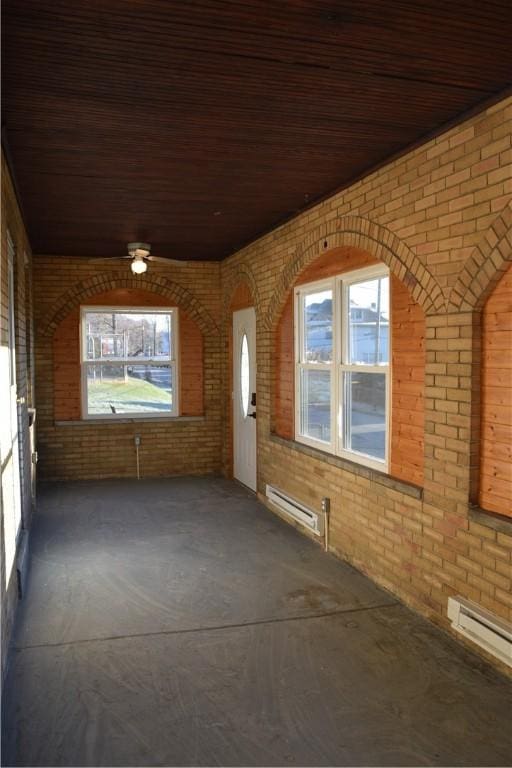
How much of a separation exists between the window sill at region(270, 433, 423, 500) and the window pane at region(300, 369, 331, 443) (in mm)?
169

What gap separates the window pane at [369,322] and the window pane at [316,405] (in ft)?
1.99

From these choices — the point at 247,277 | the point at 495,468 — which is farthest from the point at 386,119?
the point at 247,277

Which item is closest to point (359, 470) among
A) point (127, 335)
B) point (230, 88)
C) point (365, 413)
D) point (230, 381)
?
point (365, 413)

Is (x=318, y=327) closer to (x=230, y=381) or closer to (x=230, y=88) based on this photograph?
(x=230, y=88)

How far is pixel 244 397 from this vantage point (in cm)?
802

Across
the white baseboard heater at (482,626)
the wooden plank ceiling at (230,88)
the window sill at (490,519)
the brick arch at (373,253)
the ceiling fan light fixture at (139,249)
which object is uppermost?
the wooden plank ceiling at (230,88)

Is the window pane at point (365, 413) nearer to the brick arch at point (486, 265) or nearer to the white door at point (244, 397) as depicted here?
the brick arch at point (486, 265)

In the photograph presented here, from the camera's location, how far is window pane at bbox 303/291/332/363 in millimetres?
5625

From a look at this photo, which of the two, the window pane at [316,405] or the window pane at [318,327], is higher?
the window pane at [318,327]

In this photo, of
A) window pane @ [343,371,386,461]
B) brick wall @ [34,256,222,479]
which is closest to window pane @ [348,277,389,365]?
window pane @ [343,371,386,461]

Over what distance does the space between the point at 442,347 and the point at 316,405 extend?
2274mm

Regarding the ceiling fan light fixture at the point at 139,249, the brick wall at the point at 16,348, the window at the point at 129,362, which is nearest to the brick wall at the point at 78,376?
the window at the point at 129,362

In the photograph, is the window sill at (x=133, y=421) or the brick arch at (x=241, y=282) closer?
the brick arch at (x=241, y=282)

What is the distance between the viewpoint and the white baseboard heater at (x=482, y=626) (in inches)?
127
